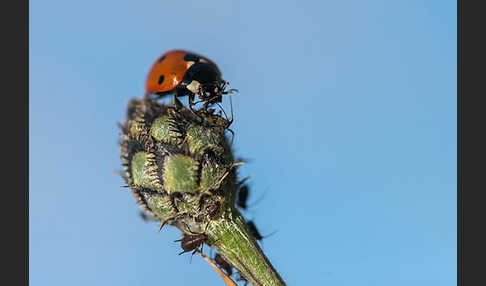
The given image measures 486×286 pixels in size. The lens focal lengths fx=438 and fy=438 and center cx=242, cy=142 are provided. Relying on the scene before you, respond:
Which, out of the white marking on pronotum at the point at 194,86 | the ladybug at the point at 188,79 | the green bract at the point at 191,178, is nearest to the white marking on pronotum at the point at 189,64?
the ladybug at the point at 188,79

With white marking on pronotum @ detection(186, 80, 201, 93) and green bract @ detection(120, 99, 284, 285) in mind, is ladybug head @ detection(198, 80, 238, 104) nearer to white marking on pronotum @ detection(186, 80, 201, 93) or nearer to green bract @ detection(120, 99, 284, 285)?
white marking on pronotum @ detection(186, 80, 201, 93)

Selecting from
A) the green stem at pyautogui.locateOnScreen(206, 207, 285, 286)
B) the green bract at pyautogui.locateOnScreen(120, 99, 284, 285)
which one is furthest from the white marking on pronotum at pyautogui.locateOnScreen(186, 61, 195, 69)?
the green stem at pyautogui.locateOnScreen(206, 207, 285, 286)

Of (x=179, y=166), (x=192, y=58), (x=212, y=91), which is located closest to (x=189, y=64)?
(x=192, y=58)

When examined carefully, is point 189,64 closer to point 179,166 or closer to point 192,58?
point 192,58

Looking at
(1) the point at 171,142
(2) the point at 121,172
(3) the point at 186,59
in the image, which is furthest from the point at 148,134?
(3) the point at 186,59

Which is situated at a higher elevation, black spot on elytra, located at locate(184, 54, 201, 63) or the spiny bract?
black spot on elytra, located at locate(184, 54, 201, 63)

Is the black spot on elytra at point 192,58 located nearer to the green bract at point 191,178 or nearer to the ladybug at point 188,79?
the ladybug at point 188,79

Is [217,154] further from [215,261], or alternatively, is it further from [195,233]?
[215,261]
